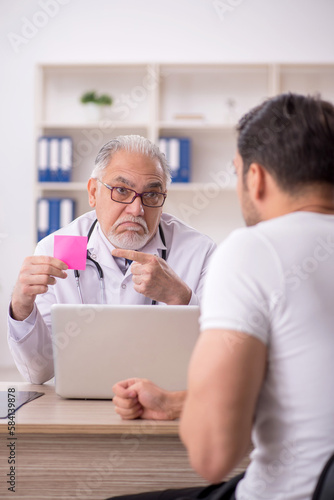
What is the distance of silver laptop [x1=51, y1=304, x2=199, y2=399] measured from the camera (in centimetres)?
129

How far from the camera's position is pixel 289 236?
828 millimetres

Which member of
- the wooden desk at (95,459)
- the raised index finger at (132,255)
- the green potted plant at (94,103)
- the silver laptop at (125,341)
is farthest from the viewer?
the green potted plant at (94,103)

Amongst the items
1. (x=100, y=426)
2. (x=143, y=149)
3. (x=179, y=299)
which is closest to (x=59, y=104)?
(x=143, y=149)

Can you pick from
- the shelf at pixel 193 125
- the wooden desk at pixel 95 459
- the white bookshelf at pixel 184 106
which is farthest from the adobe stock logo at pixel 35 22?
the wooden desk at pixel 95 459

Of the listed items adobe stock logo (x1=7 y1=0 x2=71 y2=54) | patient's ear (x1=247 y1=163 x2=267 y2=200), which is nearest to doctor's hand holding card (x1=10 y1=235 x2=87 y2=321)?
patient's ear (x1=247 y1=163 x2=267 y2=200)

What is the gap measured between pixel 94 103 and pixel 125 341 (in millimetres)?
3049

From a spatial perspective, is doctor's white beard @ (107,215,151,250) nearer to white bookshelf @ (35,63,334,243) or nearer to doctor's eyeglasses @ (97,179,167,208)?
doctor's eyeglasses @ (97,179,167,208)

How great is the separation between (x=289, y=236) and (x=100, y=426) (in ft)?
1.93

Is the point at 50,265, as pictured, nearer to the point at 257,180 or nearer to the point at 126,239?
the point at 126,239

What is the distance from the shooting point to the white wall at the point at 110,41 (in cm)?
415

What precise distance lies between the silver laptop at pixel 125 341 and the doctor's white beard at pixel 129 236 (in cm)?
75

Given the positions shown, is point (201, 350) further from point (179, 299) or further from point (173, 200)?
point (173, 200)

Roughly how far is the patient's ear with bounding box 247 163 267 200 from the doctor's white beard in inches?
43.5

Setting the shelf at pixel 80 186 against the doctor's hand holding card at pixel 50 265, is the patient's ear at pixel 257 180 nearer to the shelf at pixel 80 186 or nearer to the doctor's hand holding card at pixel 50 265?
the doctor's hand holding card at pixel 50 265
